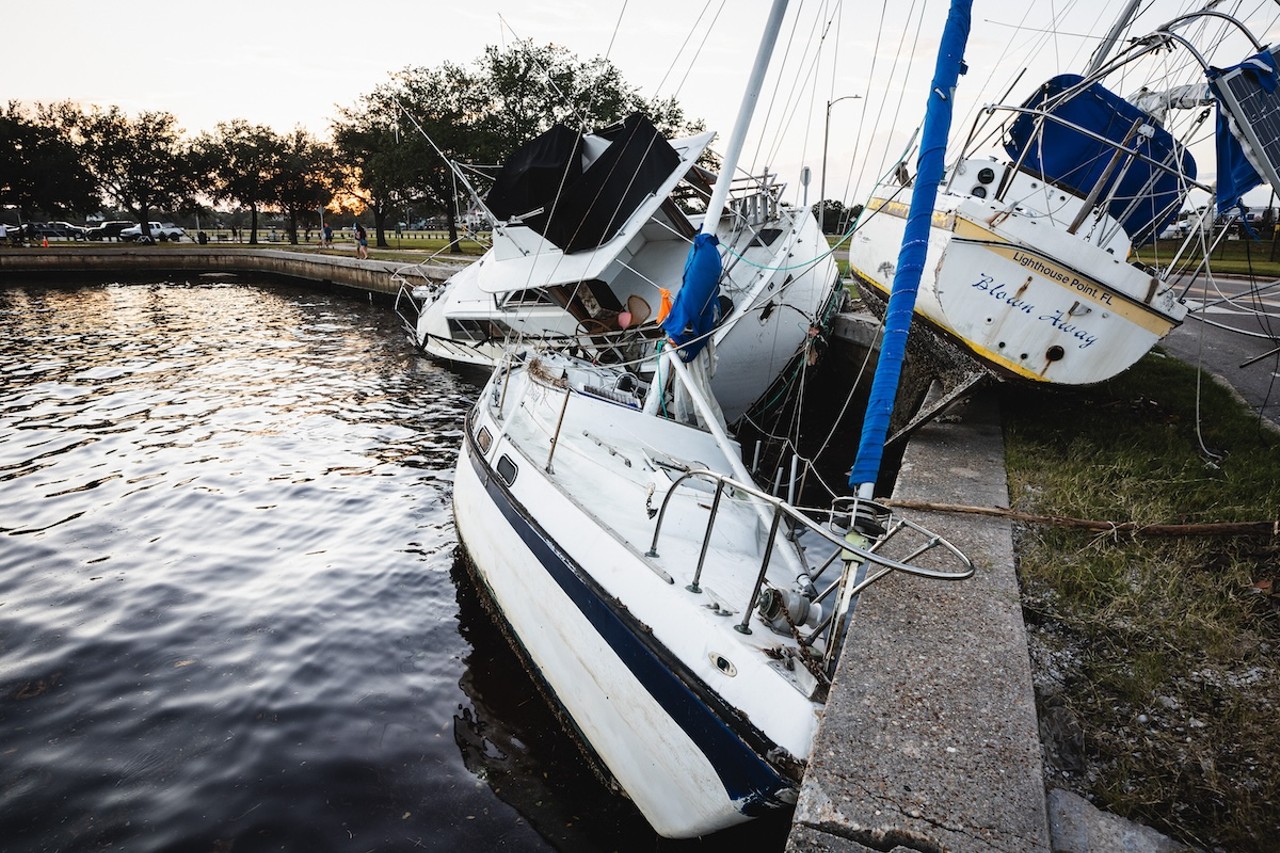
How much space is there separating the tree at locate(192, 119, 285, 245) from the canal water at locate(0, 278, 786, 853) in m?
39.8

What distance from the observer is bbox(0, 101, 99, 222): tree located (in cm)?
3747

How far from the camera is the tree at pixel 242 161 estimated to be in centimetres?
4200

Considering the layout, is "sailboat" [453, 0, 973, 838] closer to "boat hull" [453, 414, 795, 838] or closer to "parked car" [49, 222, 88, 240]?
"boat hull" [453, 414, 795, 838]

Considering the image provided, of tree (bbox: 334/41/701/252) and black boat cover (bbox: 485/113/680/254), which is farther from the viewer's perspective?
tree (bbox: 334/41/701/252)

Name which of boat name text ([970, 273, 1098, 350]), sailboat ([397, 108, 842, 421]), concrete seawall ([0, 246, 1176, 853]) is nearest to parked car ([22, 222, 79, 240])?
sailboat ([397, 108, 842, 421])

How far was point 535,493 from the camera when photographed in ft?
13.3

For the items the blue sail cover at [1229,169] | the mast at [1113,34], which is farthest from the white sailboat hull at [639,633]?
the mast at [1113,34]

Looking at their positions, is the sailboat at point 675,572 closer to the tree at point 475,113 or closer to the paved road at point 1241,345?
the paved road at point 1241,345

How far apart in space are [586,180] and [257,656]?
5.58 metres

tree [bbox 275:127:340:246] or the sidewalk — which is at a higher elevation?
tree [bbox 275:127:340:246]

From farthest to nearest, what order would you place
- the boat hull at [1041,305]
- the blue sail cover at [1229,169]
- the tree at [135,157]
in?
the tree at [135,157], the boat hull at [1041,305], the blue sail cover at [1229,169]

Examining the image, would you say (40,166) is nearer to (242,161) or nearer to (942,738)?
(242,161)

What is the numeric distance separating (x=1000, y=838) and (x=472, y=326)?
11211 millimetres

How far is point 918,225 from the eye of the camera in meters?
3.94
